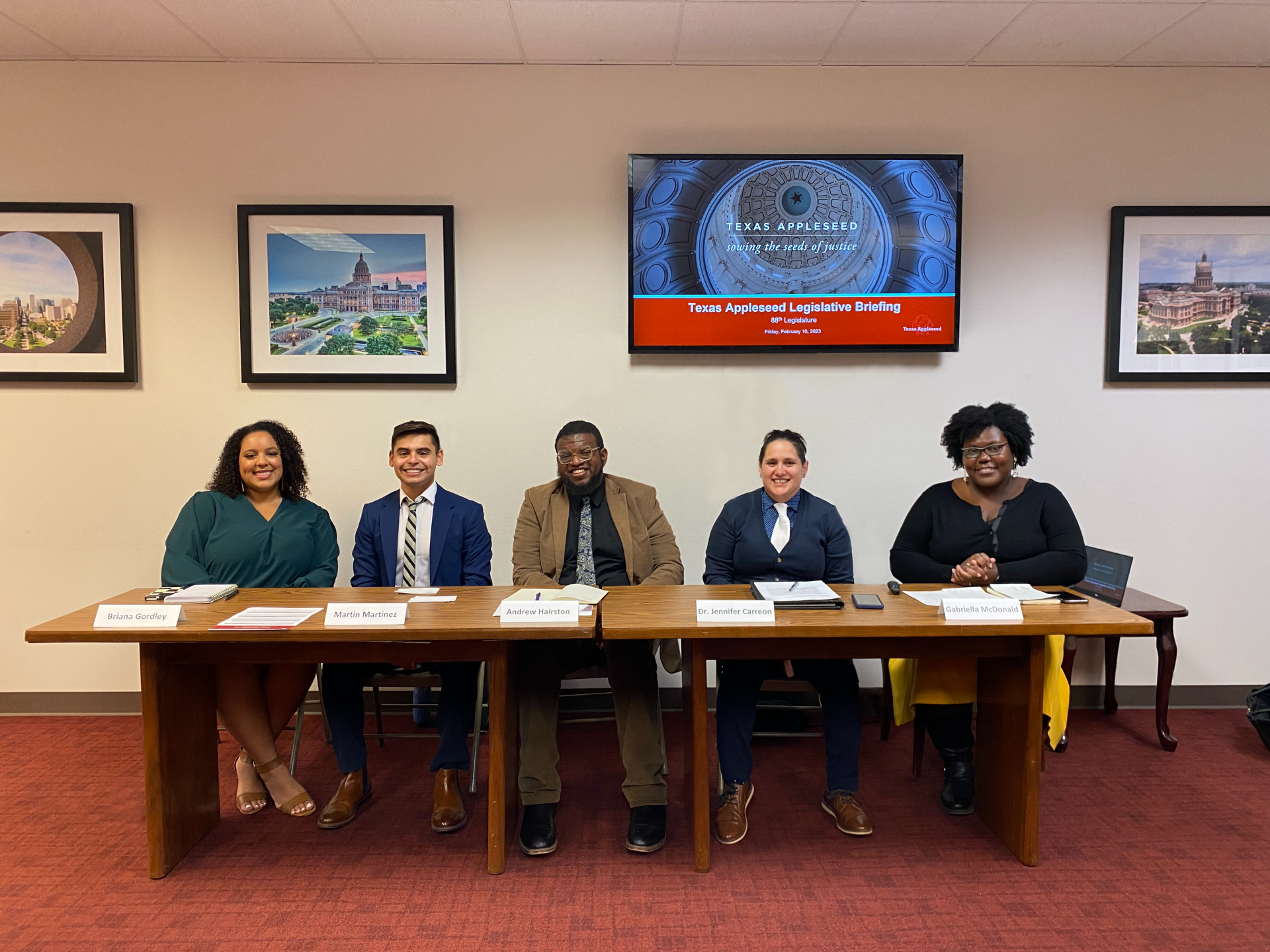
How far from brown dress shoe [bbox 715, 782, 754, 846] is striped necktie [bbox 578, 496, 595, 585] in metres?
0.87

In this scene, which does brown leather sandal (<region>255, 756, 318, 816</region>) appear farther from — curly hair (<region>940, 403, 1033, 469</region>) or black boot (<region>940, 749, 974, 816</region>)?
curly hair (<region>940, 403, 1033, 469</region>)

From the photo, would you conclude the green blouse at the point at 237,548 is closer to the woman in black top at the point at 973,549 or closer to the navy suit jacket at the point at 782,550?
the navy suit jacket at the point at 782,550

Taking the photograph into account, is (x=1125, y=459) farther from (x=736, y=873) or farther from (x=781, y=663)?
(x=736, y=873)

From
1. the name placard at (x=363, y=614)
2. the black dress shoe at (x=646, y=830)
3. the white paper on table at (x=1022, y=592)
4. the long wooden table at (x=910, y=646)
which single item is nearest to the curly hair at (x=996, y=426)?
the white paper on table at (x=1022, y=592)

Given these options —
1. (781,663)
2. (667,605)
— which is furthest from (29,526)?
(781,663)

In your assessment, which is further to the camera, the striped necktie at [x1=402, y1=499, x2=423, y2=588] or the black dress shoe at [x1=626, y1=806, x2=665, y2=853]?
the striped necktie at [x1=402, y1=499, x2=423, y2=588]

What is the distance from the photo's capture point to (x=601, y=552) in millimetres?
2893

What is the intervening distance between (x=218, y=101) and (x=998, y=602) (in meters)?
3.63

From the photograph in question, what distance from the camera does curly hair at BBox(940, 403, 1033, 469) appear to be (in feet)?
9.04

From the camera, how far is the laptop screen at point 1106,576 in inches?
123

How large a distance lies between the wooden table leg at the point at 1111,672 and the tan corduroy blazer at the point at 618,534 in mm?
2062

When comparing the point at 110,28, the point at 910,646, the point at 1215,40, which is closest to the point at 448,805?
the point at 910,646

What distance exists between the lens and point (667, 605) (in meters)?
2.29

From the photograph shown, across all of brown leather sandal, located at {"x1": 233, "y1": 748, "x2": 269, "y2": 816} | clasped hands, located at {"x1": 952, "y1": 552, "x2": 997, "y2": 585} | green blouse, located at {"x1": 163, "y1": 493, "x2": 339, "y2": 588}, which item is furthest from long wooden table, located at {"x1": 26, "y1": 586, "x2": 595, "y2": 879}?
clasped hands, located at {"x1": 952, "y1": 552, "x2": 997, "y2": 585}
